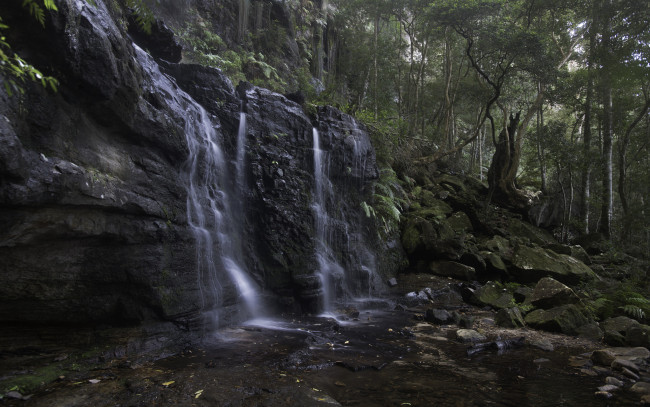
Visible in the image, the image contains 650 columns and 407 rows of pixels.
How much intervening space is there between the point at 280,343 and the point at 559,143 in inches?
683

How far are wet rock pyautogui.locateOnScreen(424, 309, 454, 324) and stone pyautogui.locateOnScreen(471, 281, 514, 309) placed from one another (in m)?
2.14

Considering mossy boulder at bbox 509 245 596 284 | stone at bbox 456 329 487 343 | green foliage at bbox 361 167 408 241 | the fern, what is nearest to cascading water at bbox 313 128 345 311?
green foliage at bbox 361 167 408 241

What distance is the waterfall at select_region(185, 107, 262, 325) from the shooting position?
7.34m

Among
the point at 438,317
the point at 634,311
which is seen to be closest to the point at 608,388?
the point at 438,317

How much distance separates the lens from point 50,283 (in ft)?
16.5

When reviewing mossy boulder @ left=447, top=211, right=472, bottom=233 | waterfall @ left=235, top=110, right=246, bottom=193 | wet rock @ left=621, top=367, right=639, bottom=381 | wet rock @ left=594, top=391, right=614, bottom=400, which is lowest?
wet rock @ left=594, top=391, right=614, bottom=400

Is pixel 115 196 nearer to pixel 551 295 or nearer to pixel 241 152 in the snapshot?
pixel 241 152

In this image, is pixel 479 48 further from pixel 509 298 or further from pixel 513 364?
pixel 513 364

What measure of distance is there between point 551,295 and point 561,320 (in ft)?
3.31

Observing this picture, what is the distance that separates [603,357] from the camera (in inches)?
225

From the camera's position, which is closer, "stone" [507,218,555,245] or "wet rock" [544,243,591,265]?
Answer: "wet rock" [544,243,591,265]

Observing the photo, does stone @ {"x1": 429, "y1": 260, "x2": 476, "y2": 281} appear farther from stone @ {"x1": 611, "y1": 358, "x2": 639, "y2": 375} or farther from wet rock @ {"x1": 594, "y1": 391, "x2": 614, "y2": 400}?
wet rock @ {"x1": 594, "y1": 391, "x2": 614, "y2": 400}

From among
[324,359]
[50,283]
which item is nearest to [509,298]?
[324,359]

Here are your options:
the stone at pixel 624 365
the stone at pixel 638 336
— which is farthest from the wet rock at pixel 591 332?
the stone at pixel 624 365
